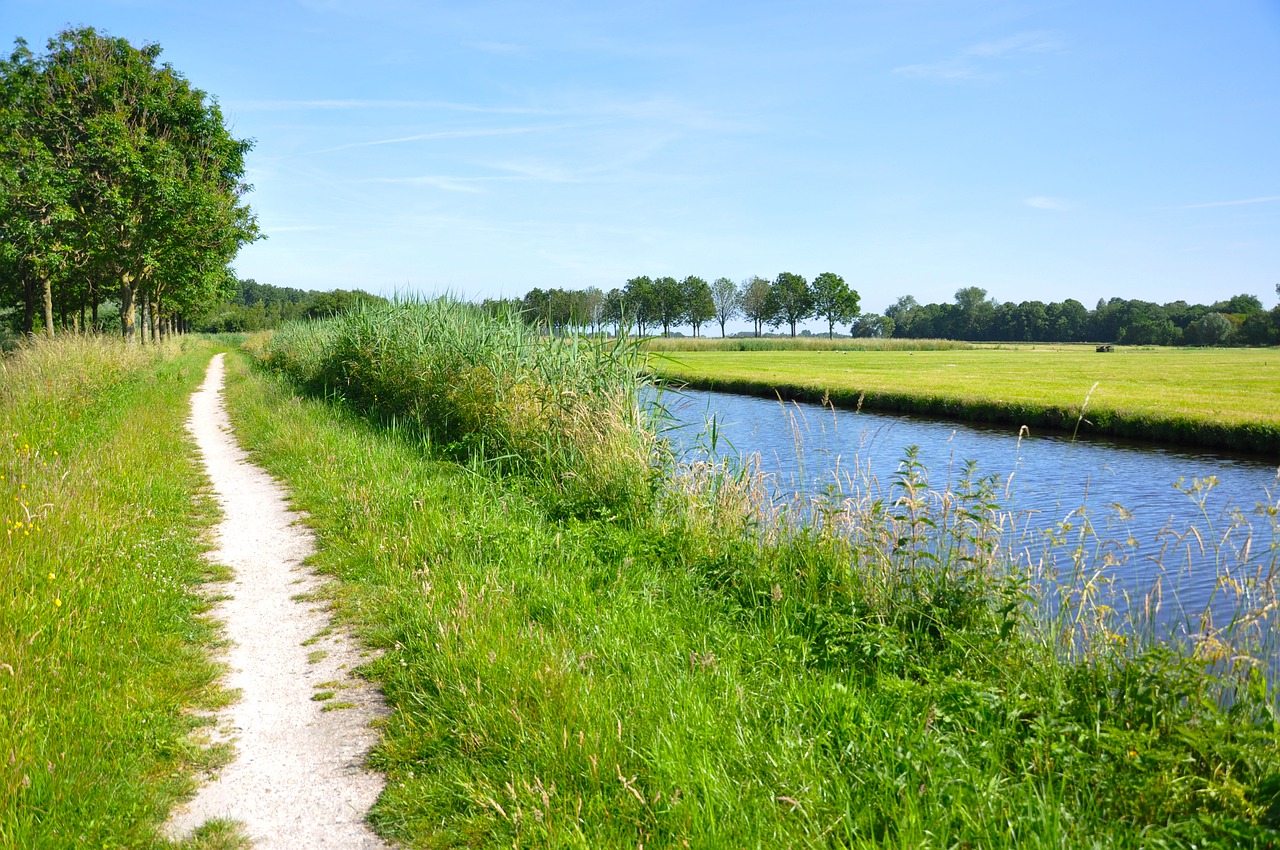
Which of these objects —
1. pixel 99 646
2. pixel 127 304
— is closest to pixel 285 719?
pixel 99 646

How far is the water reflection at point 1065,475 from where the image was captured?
27.4ft

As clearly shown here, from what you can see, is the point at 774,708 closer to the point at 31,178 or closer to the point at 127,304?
the point at 31,178

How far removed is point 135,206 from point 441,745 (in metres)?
26.8

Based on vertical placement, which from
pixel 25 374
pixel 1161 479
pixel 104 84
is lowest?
pixel 1161 479

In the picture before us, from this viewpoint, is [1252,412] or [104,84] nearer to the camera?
[1252,412]

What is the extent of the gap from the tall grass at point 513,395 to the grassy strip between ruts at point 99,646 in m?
3.45

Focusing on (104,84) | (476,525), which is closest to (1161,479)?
(476,525)

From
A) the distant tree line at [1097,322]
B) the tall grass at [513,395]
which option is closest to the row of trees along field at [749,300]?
the distant tree line at [1097,322]

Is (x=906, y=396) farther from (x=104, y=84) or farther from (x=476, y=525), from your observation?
(x=104, y=84)

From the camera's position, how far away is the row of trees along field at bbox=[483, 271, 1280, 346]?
8581cm

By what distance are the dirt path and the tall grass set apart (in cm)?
288

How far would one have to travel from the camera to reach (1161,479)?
14211 mm

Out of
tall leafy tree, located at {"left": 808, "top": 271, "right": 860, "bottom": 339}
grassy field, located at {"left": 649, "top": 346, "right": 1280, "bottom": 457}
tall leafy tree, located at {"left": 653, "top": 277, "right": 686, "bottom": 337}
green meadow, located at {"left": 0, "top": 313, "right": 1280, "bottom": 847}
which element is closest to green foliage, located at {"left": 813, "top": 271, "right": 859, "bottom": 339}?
tall leafy tree, located at {"left": 808, "top": 271, "right": 860, "bottom": 339}

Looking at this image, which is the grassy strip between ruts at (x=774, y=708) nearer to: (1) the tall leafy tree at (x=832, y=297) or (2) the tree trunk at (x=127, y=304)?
(2) the tree trunk at (x=127, y=304)
